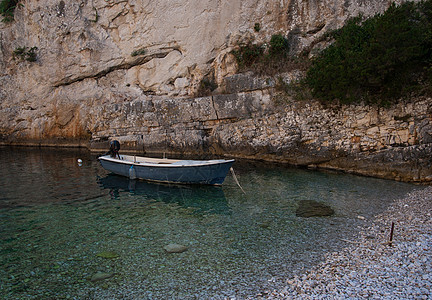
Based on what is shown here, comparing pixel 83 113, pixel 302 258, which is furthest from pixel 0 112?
pixel 302 258

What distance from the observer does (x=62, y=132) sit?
2972 cm

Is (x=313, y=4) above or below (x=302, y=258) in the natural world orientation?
above

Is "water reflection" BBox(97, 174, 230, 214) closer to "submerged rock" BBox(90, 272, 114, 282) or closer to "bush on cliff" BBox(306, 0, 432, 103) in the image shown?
"submerged rock" BBox(90, 272, 114, 282)

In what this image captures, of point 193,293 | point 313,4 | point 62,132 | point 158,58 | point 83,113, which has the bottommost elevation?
point 193,293

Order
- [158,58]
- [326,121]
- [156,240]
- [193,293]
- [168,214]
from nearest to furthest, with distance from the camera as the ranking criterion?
[193,293]
[156,240]
[168,214]
[326,121]
[158,58]

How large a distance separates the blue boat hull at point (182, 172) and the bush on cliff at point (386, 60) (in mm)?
7794

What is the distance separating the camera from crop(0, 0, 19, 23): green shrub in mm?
30516

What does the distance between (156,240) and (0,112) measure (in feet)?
106

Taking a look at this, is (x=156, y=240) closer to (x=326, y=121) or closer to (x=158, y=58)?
(x=326, y=121)

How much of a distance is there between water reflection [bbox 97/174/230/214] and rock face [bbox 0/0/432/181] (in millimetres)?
7834

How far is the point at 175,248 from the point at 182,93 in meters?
20.4

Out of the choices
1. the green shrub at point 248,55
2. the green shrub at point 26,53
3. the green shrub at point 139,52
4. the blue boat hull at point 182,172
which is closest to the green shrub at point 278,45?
the green shrub at point 248,55

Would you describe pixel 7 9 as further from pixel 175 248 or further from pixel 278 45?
pixel 175 248

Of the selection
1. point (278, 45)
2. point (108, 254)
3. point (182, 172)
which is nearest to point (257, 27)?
point (278, 45)
